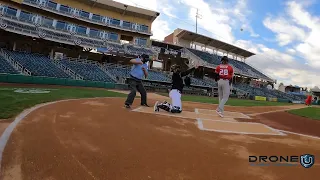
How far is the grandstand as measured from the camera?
2773 cm

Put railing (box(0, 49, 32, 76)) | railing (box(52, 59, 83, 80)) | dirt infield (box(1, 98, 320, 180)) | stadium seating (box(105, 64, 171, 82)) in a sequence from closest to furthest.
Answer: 1. dirt infield (box(1, 98, 320, 180))
2. railing (box(0, 49, 32, 76))
3. railing (box(52, 59, 83, 80))
4. stadium seating (box(105, 64, 171, 82))

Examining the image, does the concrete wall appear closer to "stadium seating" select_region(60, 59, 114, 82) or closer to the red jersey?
"stadium seating" select_region(60, 59, 114, 82)

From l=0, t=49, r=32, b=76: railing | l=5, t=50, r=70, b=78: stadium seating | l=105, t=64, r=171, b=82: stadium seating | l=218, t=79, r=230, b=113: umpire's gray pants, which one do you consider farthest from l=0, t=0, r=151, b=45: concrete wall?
l=218, t=79, r=230, b=113: umpire's gray pants

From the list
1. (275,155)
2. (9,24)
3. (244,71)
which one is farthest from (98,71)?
(244,71)

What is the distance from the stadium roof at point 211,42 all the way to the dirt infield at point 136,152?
44.1m

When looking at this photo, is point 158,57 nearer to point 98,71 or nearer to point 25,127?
point 98,71

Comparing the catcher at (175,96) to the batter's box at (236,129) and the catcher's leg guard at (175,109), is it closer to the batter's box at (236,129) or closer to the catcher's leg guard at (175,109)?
the catcher's leg guard at (175,109)

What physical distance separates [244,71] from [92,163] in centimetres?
5251

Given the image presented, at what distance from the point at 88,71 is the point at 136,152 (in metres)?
27.8

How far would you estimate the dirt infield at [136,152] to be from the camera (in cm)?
238

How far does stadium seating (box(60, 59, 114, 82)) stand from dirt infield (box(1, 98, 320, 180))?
23.4 m

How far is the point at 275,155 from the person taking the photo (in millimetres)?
3301

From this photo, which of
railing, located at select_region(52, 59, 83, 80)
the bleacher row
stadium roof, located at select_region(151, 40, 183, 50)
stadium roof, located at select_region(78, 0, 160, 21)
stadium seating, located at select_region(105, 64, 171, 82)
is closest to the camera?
the bleacher row

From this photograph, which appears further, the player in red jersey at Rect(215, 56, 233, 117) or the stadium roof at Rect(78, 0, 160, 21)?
the stadium roof at Rect(78, 0, 160, 21)
